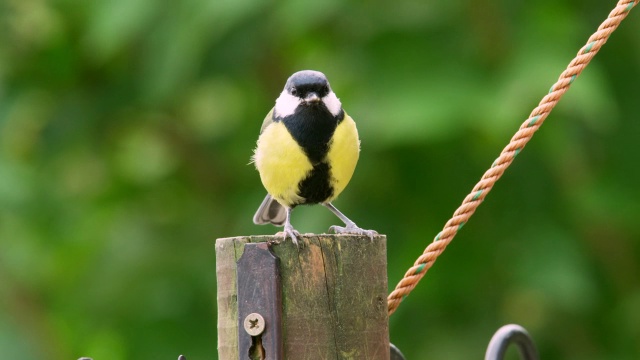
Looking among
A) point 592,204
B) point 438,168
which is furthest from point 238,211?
point 592,204

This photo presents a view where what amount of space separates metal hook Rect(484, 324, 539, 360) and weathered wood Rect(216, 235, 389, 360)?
265 millimetres

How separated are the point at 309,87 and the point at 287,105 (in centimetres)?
11

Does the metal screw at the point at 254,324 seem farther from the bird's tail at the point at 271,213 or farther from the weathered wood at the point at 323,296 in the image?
the bird's tail at the point at 271,213

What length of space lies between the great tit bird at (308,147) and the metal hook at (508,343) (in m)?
0.66

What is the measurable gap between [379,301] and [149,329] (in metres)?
3.21

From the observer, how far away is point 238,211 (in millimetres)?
5340

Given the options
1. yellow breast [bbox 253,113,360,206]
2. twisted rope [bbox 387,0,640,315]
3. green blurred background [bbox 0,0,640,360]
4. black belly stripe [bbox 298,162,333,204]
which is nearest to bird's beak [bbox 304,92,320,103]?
yellow breast [bbox 253,113,360,206]

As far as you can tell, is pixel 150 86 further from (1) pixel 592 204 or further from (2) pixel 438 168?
(1) pixel 592 204

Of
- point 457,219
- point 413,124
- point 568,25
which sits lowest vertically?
point 457,219

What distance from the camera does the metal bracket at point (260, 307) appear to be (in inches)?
89.1

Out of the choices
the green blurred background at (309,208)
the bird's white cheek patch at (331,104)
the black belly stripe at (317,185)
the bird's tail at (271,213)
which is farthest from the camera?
the green blurred background at (309,208)

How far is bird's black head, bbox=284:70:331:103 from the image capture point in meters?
3.17

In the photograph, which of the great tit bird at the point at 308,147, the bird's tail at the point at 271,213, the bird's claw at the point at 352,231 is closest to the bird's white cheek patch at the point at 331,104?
the great tit bird at the point at 308,147

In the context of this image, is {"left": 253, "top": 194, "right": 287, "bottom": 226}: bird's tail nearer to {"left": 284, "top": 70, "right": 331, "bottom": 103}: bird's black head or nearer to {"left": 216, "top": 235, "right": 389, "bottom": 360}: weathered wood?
{"left": 284, "top": 70, "right": 331, "bottom": 103}: bird's black head
